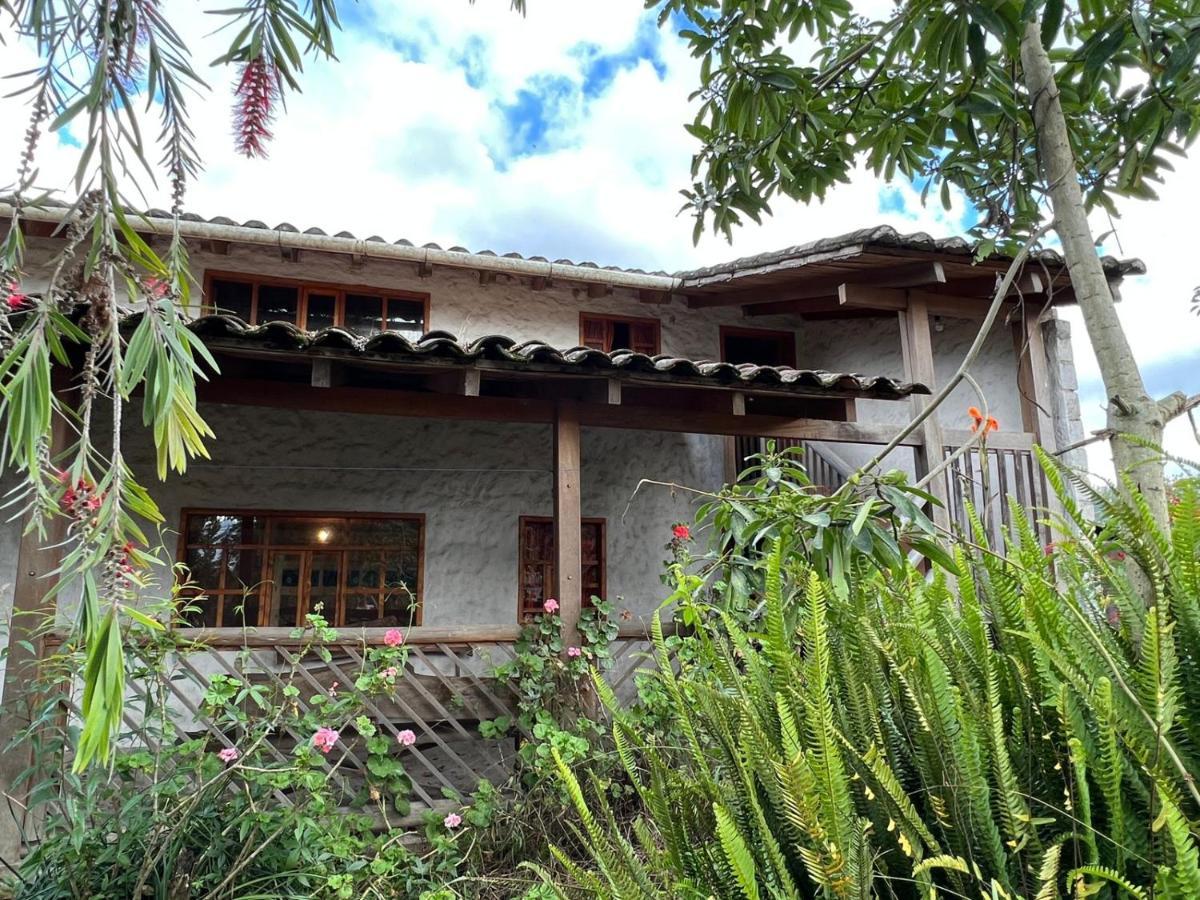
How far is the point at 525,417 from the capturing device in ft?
16.2

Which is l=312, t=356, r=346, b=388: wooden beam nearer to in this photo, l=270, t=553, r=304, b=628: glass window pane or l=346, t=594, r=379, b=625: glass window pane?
l=270, t=553, r=304, b=628: glass window pane

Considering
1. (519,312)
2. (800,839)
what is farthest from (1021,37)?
(519,312)

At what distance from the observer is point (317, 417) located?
6.10 metres

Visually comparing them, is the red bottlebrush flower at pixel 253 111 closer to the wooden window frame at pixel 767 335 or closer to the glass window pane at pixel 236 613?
the glass window pane at pixel 236 613

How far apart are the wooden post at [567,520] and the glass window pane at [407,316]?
2.42m

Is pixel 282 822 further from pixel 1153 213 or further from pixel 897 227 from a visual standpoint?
pixel 897 227

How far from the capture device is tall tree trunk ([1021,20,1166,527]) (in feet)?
5.25

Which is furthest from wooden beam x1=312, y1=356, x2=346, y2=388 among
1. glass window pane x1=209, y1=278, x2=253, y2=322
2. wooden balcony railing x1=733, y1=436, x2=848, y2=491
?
wooden balcony railing x1=733, y1=436, x2=848, y2=491

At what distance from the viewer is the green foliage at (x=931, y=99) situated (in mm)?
2369

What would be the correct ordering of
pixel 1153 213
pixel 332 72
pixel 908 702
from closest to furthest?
pixel 908 702, pixel 332 72, pixel 1153 213

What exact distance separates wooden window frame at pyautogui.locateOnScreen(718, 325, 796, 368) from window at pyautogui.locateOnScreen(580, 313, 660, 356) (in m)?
0.76

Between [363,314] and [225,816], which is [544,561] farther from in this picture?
[225,816]

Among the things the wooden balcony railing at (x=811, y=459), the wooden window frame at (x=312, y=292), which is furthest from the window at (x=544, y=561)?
the wooden window frame at (x=312, y=292)

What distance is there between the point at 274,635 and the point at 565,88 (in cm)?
897
